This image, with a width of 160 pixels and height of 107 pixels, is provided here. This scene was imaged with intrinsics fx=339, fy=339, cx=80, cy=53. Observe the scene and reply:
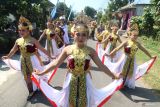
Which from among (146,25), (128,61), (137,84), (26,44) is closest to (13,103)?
(26,44)

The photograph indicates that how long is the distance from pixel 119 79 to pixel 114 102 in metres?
2.32

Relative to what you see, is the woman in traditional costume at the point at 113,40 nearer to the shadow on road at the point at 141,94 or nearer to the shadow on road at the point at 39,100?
the shadow on road at the point at 141,94

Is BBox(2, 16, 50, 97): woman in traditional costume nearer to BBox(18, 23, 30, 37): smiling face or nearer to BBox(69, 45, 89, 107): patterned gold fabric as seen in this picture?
BBox(18, 23, 30, 37): smiling face

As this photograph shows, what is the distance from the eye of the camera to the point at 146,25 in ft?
99.6

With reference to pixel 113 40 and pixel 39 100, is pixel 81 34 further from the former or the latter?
pixel 113 40

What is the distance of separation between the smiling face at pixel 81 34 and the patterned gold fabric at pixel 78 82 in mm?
144

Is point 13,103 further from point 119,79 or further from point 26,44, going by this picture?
point 119,79

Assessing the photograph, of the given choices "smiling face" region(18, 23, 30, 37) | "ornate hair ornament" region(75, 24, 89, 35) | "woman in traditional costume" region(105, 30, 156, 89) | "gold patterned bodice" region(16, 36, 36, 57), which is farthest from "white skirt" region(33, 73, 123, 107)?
"woman in traditional costume" region(105, 30, 156, 89)

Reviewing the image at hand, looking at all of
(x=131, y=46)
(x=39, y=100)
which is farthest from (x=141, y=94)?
(x=39, y=100)

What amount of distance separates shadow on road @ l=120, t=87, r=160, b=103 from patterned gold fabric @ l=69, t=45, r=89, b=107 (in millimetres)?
3224

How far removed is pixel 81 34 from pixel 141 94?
459 centimetres

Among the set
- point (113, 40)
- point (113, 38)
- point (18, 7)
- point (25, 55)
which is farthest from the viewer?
point (18, 7)

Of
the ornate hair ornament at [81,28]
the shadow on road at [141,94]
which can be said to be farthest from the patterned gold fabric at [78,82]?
the shadow on road at [141,94]

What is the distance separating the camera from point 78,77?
606cm
